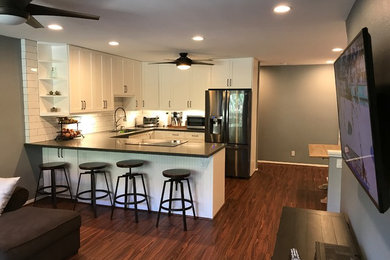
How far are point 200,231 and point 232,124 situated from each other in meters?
2.80

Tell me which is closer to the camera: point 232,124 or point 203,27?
point 203,27

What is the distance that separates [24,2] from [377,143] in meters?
2.20

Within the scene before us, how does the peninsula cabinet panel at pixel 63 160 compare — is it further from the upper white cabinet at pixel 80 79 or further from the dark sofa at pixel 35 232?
the dark sofa at pixel 35 232

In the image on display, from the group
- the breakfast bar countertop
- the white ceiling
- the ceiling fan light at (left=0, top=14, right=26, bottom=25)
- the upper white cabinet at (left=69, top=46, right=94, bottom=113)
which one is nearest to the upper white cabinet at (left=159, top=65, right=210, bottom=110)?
the white ceiling

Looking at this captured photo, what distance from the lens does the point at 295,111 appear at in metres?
7.20

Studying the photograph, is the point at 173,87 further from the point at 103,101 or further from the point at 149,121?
the point at 103,101

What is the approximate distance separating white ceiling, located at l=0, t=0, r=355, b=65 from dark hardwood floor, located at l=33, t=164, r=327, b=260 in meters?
2.36

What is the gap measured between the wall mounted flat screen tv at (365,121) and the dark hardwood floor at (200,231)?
1964 millimetres

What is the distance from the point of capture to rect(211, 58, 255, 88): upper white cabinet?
5859 millimetres

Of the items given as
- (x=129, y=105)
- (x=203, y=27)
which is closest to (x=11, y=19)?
(x=203, y=27)

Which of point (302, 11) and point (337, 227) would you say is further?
point (302, 11)

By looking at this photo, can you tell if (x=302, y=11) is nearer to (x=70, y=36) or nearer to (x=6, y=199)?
(x=70, y=36)

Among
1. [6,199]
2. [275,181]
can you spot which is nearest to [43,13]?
[6,199]

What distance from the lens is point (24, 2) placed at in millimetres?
2012
